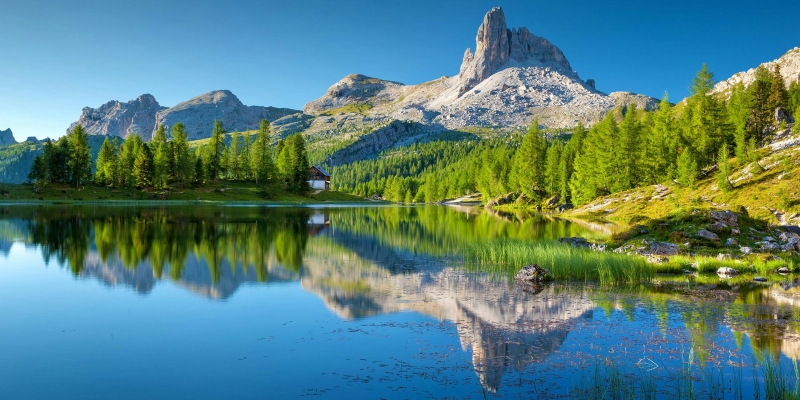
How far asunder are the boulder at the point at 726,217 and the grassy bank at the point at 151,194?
102 meters

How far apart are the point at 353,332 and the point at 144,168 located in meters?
116

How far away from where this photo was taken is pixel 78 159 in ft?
370

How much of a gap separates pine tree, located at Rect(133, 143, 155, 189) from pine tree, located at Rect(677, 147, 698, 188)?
11271 centimetres

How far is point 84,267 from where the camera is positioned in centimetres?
2853

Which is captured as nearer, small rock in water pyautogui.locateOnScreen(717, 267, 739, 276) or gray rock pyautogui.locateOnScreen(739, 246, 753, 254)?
small rock in water pyautogui.locateOnScreen(717, 267, 739, 276)

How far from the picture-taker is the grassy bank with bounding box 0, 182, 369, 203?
104812 millimetres

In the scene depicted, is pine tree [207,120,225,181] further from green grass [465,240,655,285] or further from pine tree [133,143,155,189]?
green grass [465,240,655,285]

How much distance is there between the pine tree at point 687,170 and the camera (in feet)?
226

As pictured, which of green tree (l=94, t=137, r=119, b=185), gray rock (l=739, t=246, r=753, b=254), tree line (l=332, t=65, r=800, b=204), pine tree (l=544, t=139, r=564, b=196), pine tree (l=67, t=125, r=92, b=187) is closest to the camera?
gray rock (l=739, t=246, r=753, b=254)

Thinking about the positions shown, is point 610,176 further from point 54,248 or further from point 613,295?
point 54,248

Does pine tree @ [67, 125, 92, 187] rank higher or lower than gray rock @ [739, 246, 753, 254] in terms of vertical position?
higher

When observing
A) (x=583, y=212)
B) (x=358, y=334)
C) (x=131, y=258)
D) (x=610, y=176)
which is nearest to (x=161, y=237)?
(x=131, y=258)

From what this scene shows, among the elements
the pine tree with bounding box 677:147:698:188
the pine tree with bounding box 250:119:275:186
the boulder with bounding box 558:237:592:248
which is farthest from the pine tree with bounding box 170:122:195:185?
the pine tree with bounding box 677:147:698:188

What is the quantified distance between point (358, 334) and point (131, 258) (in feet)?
72.5
